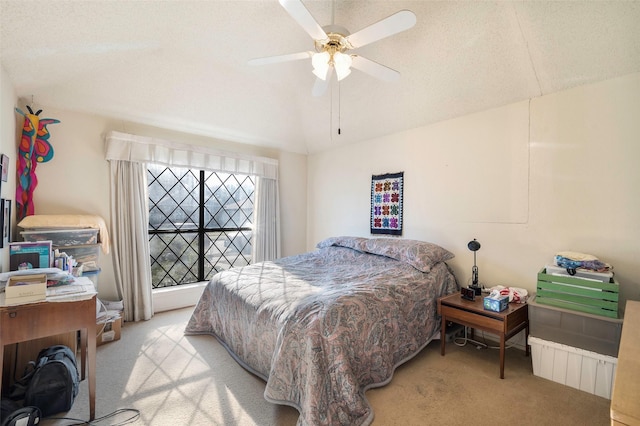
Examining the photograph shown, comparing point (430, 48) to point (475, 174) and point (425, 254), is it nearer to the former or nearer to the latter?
point (475, 174)

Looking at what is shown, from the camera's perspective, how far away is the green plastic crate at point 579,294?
1.90 metres

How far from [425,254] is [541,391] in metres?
1.25

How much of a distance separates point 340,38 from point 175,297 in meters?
3.37

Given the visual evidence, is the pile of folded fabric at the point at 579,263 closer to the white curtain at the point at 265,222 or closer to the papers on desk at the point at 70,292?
the papers on desk at the point at 70,292

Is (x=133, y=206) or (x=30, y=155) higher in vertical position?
(x=30, y=155)

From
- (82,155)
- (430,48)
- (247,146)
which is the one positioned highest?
(430,48)

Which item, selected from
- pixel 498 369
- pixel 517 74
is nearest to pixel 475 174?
pixel 517 74

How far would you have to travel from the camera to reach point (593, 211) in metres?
2.24

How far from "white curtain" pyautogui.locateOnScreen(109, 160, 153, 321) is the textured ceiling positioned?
2.20 ft

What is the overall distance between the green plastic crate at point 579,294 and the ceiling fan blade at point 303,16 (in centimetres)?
233

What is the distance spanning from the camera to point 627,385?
2.61 feet

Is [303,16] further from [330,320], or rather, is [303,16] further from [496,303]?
[496,303]

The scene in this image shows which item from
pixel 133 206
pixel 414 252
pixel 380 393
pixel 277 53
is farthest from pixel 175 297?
pixel 277 53

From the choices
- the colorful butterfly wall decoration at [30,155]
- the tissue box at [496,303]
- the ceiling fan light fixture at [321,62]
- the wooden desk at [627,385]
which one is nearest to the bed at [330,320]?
the tissue box at [496,303]
